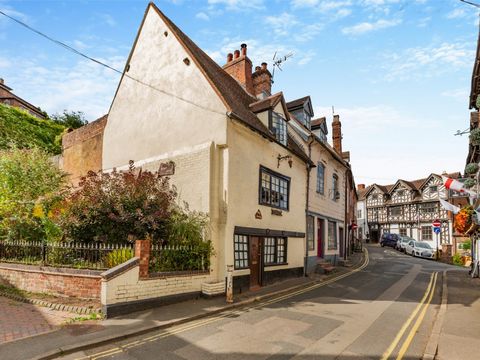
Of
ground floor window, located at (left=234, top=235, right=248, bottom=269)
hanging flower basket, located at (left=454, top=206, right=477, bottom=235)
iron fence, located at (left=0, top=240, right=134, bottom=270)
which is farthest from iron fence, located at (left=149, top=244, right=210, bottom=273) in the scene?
hanging flower basket, located at (left=454, top=206, right=477, bottom=235)

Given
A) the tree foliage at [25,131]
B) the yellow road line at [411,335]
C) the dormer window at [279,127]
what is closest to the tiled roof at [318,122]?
the dormer window at [279,127]

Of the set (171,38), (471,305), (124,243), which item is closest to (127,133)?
(171,38)

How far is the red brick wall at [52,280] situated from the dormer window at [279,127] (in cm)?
965

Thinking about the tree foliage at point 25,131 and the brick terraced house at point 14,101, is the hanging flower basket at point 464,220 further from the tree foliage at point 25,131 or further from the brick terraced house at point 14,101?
the brick terraced house at point 14,101

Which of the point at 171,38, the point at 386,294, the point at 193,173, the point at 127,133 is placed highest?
the point at 171,38

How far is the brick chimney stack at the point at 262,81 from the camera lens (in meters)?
20.2

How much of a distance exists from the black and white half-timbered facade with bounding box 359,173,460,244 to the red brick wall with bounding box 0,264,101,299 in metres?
45.9

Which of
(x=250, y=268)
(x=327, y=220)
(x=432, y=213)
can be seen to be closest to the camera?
(x=250, y=268)

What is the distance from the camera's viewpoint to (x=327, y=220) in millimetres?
21344

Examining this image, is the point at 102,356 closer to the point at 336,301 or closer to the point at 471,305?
the point at 336,301

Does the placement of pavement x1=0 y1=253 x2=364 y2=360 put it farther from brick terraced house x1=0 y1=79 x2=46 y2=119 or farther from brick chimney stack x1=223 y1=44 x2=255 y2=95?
brick terraced house x1=0 y1=79 x2=46 y2=119

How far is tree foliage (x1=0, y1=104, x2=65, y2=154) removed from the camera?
78.8 feet

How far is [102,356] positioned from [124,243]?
480 centimetres

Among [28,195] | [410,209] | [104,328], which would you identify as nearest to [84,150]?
[28,195]
